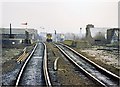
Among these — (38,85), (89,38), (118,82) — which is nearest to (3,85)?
(38,85)

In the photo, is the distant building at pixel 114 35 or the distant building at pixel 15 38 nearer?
the distant building at pixel 15 38

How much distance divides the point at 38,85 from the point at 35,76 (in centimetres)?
241

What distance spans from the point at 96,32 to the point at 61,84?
56192 mm

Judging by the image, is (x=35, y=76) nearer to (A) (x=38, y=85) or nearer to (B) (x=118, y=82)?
(A) (x=38, y=85)

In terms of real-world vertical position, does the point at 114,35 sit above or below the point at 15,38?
above

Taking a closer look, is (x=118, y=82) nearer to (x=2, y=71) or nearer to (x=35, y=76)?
(x=35, y=76)

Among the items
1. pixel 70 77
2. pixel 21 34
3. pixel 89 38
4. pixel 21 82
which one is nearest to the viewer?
pixel 21 82

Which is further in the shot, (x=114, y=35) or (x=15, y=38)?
(x=15, y=38)

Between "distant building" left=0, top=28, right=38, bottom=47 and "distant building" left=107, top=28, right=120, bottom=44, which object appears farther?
"distant building" left=107, top=28, right=120, bottom=44

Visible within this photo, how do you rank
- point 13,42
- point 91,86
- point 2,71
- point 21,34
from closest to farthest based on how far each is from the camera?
point 91,86 → point 2,71 → point 13,42 → point 21,34

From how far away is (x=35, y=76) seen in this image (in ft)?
44.5

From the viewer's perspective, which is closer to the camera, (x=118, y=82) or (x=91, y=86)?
(x=91, y=86)

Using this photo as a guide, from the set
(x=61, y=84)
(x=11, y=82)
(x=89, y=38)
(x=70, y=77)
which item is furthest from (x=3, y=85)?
(x=89, y=38)

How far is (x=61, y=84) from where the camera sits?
37.5 feet
